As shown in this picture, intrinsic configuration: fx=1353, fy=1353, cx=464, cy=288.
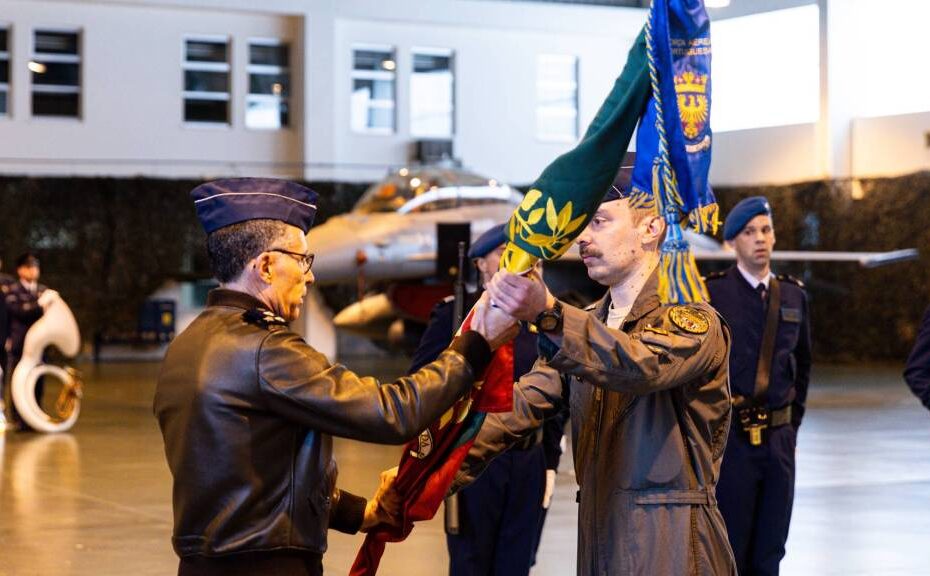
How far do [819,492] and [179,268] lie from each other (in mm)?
19890

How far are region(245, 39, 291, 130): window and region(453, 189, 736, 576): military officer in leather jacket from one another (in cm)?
2741

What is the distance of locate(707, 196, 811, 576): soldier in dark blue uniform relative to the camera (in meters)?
5.73


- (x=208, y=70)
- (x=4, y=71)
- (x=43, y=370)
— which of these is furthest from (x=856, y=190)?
(x=4, y=71)

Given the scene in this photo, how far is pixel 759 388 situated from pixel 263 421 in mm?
3529

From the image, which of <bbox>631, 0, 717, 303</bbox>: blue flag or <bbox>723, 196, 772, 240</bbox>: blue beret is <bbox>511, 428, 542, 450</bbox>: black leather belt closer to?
<bbox>723, 196, 772, 240</bbox>: blue beret

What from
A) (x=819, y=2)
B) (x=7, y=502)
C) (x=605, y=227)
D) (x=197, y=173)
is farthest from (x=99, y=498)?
(x=197, y=173)

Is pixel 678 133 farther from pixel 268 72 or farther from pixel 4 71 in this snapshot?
pixel 268 72

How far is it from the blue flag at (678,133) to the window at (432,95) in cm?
2814

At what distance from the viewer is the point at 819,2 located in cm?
680

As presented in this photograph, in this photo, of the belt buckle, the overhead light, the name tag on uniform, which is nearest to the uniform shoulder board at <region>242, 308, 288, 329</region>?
the belt buckle

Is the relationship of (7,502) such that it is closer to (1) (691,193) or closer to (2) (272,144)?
(1) (691,193)

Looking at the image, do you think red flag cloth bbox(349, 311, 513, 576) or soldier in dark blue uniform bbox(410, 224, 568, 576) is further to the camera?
soldier in dark blue uniform bbox(410, 224, 568, 576)

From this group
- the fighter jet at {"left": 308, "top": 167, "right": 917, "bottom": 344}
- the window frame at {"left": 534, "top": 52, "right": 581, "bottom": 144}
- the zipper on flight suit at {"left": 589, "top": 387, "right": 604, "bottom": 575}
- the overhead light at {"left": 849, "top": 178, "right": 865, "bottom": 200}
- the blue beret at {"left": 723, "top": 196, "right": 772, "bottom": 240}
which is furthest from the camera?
the window frame at {"left": 534, "top": 52, "right": 581, "bottom": 144}

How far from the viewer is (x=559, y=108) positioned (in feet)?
108
